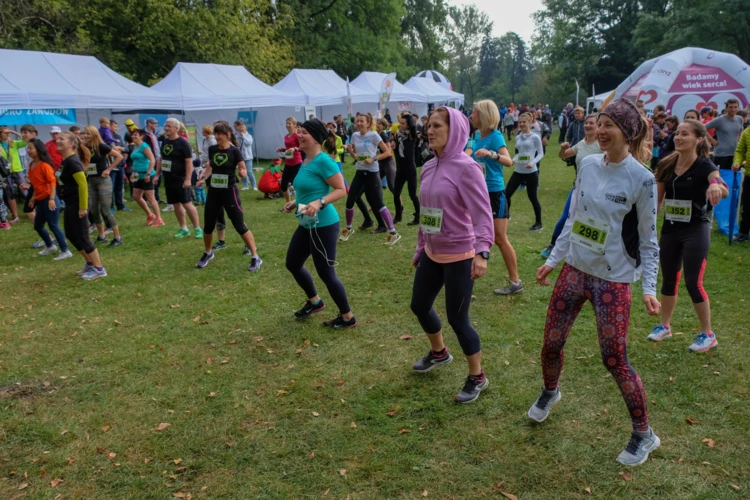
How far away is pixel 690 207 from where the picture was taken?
4207mm

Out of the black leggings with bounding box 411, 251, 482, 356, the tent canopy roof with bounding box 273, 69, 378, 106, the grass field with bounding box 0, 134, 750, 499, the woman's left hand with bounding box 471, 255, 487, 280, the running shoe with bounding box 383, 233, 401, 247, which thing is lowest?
the grass field with bounding box 0, 134, 750, 499

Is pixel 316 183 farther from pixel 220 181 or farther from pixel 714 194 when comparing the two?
pixel 714 194

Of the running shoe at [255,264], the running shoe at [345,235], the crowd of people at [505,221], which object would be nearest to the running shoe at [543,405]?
the crowd of people at [505,221]

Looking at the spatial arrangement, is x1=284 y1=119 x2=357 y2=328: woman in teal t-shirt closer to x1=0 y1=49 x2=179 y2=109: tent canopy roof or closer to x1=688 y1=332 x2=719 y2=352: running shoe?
x1=688 y1=332 x2=719 y2=352: running shoe

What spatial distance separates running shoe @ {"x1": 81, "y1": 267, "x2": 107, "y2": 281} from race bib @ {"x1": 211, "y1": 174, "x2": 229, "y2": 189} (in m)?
2.02

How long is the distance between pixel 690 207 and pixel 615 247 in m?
1.78

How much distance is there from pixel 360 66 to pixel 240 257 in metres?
31.3

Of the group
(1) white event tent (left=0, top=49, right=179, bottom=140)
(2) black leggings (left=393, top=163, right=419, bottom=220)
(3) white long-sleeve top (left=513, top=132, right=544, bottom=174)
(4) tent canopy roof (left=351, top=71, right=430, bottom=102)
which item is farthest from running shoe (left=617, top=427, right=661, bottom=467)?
(4) tent canopy roof (left=351, top=71, right=430, bottom=102)

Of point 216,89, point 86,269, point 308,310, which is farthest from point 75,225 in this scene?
point 216,89

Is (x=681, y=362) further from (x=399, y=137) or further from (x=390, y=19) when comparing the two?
(x=390, y=19)

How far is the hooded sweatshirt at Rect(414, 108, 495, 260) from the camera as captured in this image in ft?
11.4

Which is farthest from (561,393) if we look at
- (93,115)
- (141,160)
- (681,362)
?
(93,115)

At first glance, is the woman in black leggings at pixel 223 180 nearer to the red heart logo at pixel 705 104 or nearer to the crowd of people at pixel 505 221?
the crowd of people at pixel 505 221

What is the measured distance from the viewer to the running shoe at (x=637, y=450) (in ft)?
10.3
